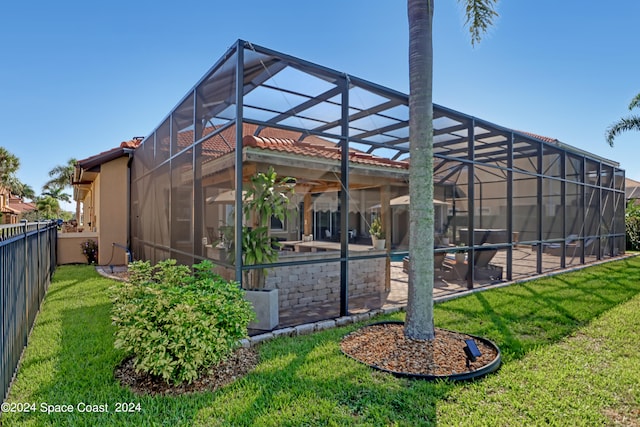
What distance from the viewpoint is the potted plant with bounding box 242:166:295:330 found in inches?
185

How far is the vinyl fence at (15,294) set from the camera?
115 inches

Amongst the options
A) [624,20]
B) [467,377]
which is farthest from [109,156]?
[624,20]

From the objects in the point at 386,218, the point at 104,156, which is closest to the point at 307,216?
the point at 386,218

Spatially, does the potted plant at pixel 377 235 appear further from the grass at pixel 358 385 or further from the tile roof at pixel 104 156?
the tile roof at pixel 104 156

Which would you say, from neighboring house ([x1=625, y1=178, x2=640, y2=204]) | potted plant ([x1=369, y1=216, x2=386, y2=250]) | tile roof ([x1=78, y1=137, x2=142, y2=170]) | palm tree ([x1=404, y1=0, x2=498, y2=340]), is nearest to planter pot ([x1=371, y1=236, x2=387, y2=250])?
potted plant ([x1=369, y1=216, x2=386, y2=250])

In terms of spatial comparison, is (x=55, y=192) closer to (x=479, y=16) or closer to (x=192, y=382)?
(x=192, y=382)

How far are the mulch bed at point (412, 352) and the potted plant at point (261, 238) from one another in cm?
116

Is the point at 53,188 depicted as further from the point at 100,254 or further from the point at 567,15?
the point at 567,15

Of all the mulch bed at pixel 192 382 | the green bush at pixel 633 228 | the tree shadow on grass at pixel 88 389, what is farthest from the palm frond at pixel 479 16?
the green bush at pixel 633 228

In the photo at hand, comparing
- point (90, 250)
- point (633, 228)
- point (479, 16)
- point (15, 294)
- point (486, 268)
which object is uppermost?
point (479, 16)

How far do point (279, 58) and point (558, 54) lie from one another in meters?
9.87

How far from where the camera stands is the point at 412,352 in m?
3.95

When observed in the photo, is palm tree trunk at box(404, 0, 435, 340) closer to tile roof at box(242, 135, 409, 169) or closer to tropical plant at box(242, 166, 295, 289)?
tile roof at box(242, 135, 409, 169)

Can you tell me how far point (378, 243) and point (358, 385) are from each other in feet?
11.8
